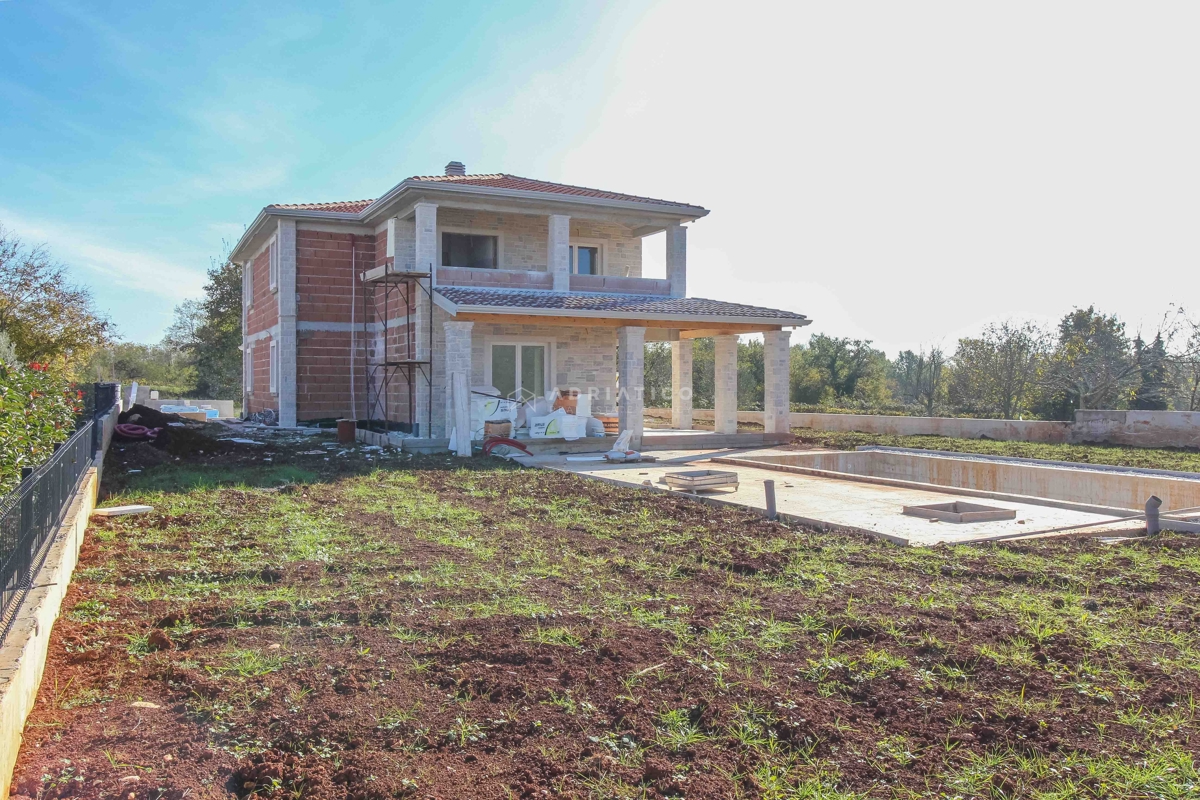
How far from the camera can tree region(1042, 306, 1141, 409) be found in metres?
22.0

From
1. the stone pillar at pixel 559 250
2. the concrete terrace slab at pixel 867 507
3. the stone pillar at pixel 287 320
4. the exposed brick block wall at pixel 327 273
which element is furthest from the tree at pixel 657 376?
the concrete terrace slab at pixel 867 507

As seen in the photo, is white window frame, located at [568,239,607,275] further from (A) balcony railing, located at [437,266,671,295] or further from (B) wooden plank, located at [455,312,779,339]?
(B) wooden plank, located at [455,312,779,339]

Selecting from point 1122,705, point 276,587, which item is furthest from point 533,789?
point 276,587

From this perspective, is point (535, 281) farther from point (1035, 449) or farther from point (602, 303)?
point (1035, 449)

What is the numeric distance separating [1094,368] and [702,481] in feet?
54.7

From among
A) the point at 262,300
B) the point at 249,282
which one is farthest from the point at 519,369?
the point at 249,282

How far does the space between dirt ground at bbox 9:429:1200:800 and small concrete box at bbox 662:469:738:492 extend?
10.4 ft

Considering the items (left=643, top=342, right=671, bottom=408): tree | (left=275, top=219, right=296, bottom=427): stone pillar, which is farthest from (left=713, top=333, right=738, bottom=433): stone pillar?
(left=643, top=342, right=671, bottom=408): tree

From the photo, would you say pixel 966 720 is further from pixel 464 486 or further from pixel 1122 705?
pixel 464 486

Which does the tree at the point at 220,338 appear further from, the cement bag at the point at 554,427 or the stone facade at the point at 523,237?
the cement bag at the point at 554,427

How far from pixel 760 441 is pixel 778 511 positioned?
9.55m

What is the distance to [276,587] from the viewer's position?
5676 millimetres

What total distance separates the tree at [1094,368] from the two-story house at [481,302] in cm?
930

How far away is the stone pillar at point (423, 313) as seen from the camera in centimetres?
1739
